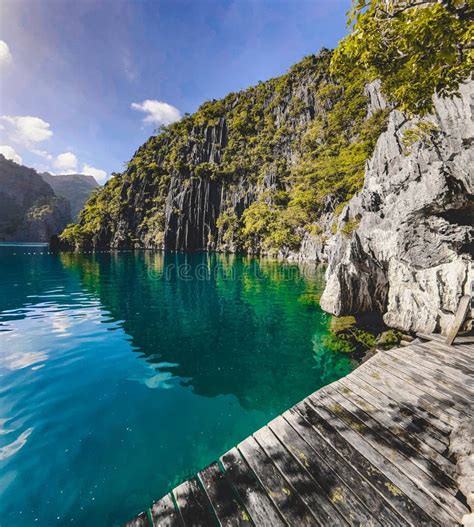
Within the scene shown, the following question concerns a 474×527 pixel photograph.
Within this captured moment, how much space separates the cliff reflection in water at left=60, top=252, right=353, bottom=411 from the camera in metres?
7.58

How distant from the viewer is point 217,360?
8797mm

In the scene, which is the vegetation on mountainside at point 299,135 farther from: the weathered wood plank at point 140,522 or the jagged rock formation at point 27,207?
the jagged rock formation at point 27,207

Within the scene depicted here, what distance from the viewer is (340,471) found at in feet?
9.67

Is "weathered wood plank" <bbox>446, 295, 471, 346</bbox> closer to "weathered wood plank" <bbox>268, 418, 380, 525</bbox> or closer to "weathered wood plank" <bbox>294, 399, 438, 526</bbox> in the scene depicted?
"weathered wood plank" <bbox>294, 399, 438, 526</bbox>

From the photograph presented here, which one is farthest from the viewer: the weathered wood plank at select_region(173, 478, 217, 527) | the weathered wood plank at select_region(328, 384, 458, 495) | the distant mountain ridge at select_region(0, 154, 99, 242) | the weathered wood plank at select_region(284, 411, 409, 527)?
the distant mountain ridge at select_region(0, 154, 99, 242)

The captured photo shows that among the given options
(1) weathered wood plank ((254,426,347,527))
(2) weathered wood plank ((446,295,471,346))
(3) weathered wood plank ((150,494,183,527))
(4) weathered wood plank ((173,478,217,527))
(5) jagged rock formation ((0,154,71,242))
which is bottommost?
(3) weathered wood plank ((150,494,183,527))

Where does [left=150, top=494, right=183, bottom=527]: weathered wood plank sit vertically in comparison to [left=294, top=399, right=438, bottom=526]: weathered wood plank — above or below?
below

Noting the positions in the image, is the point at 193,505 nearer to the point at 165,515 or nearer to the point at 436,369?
the point at 165,515

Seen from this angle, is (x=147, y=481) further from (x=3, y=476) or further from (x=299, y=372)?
(x=299, y=372)

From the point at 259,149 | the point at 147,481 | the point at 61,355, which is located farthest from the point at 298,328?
the point at 259,149

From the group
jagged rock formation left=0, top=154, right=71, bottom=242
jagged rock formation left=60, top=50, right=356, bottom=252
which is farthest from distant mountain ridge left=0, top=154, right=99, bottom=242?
jagged rock formation left=60, top=50, right=356, bottom=252

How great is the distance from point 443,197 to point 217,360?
950 cm

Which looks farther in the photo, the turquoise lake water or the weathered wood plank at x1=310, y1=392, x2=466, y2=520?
the turquoise lake water

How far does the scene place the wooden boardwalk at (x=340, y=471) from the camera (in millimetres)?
2520
